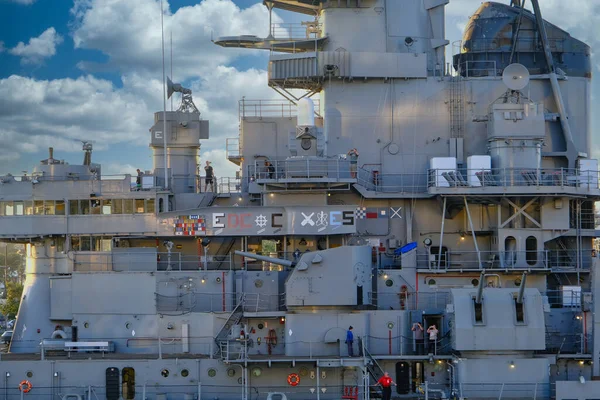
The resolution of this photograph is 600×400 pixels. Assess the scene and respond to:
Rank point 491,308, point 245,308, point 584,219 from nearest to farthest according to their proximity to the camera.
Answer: point 491,308, point 245,308, point 584,219

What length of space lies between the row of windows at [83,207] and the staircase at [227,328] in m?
4.57

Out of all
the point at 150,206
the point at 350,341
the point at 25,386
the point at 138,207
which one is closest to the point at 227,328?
the point at 350,341

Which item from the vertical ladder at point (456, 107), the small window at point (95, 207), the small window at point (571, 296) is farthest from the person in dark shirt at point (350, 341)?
the small window at point (95, 207)

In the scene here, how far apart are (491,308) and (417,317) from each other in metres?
2.62

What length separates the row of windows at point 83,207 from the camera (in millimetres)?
31078

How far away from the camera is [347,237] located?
3081cm

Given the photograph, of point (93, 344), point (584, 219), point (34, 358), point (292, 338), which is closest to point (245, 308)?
point (292, 338)

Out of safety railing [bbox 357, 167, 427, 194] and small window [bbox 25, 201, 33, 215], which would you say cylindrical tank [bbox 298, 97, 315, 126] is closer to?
safety railing [bbox 357, 167, 427, 194]

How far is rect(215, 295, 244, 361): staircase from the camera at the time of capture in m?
28.3

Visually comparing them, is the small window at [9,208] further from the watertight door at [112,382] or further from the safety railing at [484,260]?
the safety railing at [484,260]

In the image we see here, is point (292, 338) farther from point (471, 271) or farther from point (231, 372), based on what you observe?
point (471, 271)

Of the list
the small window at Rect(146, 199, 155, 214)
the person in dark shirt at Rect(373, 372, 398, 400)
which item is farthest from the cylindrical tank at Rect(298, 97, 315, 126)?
the person in dark shirt at Rect(373, 372, 398, 400)

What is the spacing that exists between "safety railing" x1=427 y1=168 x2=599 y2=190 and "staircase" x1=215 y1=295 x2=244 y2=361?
7.44 meters

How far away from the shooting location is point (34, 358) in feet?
94.5
